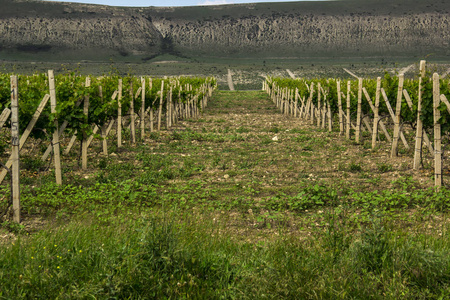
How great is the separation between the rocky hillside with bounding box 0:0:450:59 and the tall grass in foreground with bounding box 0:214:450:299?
396 feet

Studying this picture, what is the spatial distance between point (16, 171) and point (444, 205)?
6448mm

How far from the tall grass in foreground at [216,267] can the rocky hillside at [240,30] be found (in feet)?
396

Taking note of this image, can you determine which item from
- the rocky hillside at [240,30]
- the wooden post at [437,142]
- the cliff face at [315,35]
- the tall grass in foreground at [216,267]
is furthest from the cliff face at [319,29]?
the tall grass in foreground at [216,267]

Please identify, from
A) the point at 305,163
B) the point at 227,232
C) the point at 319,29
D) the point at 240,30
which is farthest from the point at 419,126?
the point at 240,30

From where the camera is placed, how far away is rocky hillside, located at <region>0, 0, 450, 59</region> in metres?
124

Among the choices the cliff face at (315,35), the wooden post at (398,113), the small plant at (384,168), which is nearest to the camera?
the small plant at (384,168)

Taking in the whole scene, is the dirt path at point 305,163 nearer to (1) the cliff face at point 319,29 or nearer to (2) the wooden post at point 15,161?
(2) the wooden post at point 15,161

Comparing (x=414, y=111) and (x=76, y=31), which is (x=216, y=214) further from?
(x=76, y=31)

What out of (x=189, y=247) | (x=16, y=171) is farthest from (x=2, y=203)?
(x=189, y=247)

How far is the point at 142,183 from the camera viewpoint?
868 centimetres

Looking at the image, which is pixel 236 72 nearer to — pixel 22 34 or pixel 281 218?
pixel 22 34

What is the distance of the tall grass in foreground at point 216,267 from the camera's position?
4.19 m

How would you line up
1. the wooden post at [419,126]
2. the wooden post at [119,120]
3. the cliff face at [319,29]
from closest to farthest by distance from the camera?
1. the wooden post at [419,126]
2. the wooden post at [119,120]
3. the cliff face at [319,29]

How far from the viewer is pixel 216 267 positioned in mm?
4613
